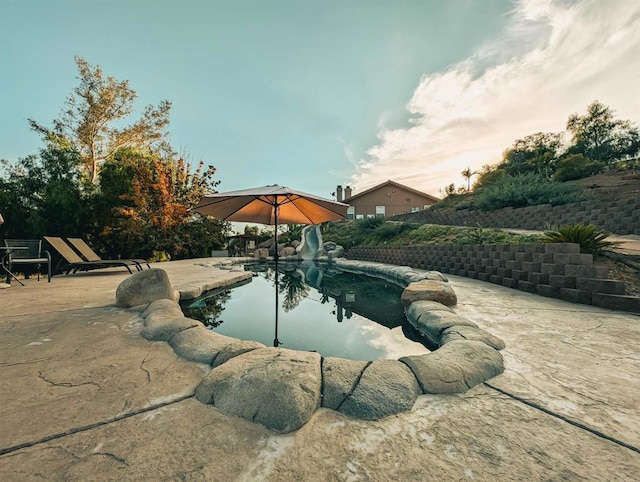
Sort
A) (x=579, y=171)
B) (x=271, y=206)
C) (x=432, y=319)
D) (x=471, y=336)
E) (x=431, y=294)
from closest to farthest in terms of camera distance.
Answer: (x=471, y=336) → (x=432, y=319) → (x=431, y=294) → (x=271, y=206) → (x=579, y=171)

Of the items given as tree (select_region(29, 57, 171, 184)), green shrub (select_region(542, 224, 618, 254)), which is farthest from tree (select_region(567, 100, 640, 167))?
tree (select_region(29, 57, 171, 184))

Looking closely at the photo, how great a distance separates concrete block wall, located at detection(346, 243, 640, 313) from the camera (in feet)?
10.8

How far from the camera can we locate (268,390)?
127 cm

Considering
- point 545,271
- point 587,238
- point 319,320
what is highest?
point 587,238

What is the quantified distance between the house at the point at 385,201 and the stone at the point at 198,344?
22544mm

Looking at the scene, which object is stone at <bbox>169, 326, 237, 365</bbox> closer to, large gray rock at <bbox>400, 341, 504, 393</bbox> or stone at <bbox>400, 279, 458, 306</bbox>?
large gray rock at <bbox>400, 341, 504, 393</bbox>

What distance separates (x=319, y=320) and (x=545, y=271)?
3.65m

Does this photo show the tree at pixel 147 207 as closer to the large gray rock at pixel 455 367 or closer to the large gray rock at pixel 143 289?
the large gray rock at pixel 143 289

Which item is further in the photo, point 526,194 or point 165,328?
point 526,194

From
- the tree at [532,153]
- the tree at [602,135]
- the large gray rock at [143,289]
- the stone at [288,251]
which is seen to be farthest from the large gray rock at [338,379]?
the tree at [602,135]

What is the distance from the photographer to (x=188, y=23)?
779cm

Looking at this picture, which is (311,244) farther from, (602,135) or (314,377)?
(602,135)

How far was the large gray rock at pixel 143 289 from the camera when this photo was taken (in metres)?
3.21

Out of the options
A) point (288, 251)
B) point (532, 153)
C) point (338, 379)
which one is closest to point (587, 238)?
point (338, 379)
